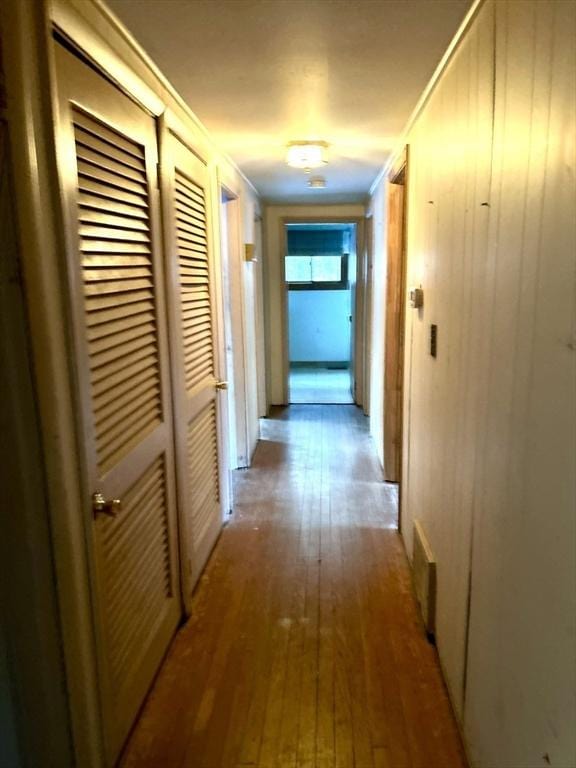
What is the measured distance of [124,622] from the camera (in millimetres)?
1613

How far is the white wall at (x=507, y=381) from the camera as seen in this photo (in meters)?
0.92

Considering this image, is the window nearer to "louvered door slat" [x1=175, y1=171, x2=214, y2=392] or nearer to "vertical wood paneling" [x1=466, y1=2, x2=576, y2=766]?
"louvered door slat" [x1=175, y1=171, x2=214, y2=392]

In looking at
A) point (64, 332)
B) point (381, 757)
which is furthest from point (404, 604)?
point (64, 332)

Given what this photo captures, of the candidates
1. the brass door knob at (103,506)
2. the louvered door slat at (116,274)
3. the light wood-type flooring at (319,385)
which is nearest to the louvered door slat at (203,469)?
the louvered door slat at (116,274)

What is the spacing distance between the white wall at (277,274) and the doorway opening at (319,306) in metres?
0.84

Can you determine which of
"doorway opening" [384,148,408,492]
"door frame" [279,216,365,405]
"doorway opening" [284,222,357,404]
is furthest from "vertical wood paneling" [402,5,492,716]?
"doorway opening" [284,222,357,404]

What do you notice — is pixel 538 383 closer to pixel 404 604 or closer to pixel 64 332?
pixel 64 332

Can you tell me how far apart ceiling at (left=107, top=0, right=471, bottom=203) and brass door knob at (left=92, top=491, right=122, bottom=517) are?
4.10ft

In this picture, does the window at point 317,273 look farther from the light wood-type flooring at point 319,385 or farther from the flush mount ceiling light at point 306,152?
the flush mount ceiling light at point 306,152

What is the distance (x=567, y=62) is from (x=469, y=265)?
649 mm

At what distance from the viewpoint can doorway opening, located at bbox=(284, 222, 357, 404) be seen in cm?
726

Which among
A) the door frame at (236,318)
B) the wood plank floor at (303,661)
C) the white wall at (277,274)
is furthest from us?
the white wall at (277,274)

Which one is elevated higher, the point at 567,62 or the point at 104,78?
the point at 104,78

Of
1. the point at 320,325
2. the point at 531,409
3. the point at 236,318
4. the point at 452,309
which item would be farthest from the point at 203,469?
the point at 320,325
